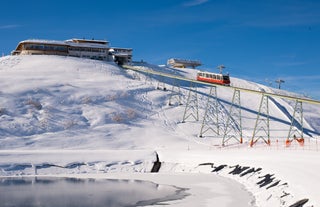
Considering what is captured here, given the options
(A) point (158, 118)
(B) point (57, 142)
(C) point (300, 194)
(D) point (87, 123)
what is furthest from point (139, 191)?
(A) point (158, 118)

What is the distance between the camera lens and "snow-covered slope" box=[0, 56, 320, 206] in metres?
48.0

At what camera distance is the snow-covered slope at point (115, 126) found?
48.0 meters

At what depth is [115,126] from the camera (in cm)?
7075

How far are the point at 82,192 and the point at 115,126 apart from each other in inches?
1381

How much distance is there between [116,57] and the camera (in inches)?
4429

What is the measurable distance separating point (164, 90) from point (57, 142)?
32650mm

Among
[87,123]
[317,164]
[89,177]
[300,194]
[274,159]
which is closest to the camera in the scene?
[300,194]

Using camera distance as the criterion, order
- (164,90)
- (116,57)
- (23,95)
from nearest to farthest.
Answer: (23,95), (164,90), (116,57)

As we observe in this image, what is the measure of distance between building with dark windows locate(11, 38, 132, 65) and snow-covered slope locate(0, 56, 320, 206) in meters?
5.06

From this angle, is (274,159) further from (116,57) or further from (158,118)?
(116,57)

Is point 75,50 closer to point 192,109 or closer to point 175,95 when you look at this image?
point 175,95


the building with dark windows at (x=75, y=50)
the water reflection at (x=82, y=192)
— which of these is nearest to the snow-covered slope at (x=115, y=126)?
the building with dark windows at (x=75, y=50)

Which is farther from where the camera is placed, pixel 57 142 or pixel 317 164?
pixel 57 142

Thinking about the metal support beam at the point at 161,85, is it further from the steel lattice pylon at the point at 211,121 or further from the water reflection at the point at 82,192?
the water reflection at the point at 82,192
